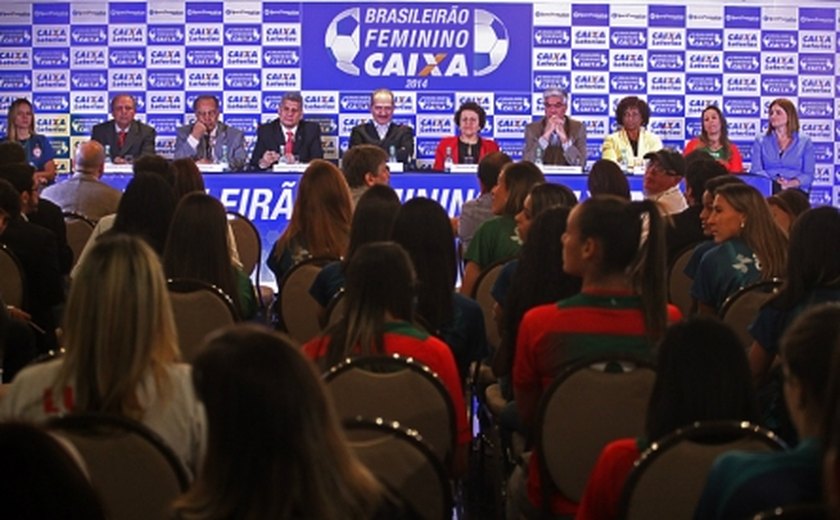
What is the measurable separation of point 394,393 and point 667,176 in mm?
4636

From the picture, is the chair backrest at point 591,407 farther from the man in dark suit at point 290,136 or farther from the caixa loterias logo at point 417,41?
the caixa loterias logo at point 417,41

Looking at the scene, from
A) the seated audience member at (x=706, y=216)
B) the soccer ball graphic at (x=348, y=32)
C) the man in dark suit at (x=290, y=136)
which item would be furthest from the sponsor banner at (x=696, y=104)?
the seated audience member at (x=706, y=216)

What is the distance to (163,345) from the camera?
3143 mm

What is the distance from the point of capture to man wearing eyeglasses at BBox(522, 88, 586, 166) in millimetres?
11945

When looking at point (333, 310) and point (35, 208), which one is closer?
point (333, 310)

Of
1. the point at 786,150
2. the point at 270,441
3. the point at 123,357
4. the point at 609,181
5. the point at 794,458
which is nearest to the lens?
the point at 270,441

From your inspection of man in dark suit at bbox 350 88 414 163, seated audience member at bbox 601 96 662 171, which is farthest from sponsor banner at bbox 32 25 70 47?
seated audience member at bbox 601 96 662 171

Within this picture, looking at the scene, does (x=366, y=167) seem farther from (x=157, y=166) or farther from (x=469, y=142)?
(x=469, y=142)

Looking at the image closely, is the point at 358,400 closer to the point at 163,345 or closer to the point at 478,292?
the point at 163,345

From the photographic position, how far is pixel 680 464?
9.65 feet

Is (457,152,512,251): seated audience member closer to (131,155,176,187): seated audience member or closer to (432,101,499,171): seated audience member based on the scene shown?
(131,155,176,187): seated audience member

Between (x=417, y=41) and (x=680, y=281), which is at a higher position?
(x=417, y=41)

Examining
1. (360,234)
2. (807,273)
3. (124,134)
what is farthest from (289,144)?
(807,273)

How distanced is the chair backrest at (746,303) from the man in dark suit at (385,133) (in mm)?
7366
